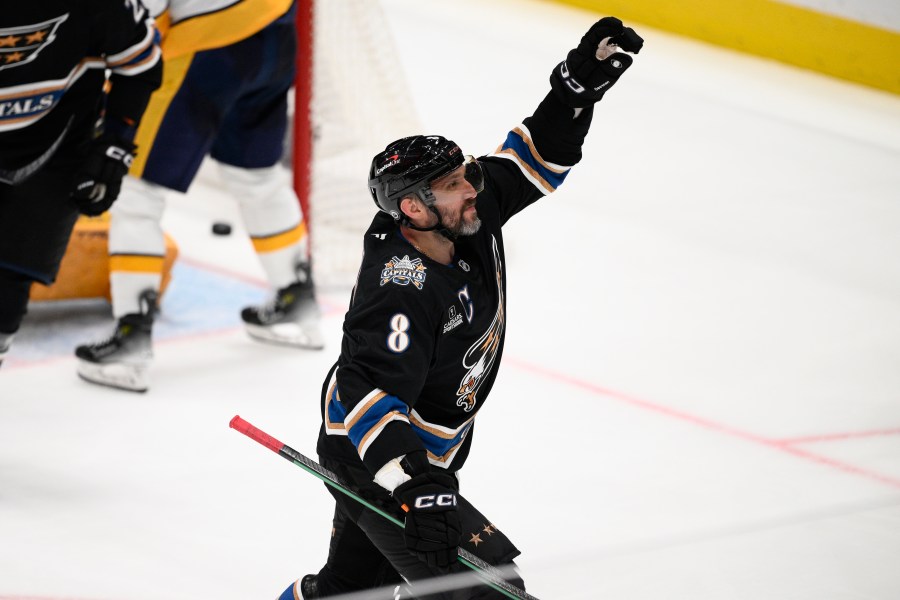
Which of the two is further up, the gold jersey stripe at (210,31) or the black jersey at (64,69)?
the gold jersey stripe at (210,31)

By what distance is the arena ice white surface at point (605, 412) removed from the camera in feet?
10.4

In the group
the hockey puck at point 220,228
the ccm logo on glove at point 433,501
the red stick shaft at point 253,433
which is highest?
the hockey puck at point 220,228

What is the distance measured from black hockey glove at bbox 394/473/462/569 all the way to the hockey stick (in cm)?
12

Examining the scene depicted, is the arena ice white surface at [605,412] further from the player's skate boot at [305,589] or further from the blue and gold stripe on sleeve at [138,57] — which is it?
the blue and gold stripe on sleeve at [138,57]

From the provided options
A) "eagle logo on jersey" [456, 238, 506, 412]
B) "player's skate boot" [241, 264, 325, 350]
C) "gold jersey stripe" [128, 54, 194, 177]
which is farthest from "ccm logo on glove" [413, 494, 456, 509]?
"player's skate boot" [241, 264, 325, 350]

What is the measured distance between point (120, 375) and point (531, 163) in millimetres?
1779

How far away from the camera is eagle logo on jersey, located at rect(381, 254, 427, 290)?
2244mm

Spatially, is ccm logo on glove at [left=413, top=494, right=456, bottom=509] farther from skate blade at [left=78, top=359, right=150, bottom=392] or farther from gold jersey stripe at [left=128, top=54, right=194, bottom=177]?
gold jersey stripe at [left=128, top=54, right=194, bottom=177]

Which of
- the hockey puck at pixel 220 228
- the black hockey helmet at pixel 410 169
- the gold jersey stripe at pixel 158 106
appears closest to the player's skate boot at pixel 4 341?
the gold jersey stripe at pixel 158 106

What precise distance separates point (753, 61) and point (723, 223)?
8.85ft

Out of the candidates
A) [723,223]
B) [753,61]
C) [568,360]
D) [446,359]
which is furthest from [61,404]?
[753,61]

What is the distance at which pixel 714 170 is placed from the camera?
6520 millimetres

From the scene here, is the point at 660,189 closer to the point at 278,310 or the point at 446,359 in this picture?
the point at 278,310

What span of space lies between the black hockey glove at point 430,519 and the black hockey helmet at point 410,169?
0.51m
